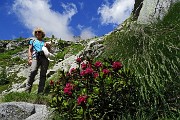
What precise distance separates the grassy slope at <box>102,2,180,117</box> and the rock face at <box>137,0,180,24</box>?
2.06 feet

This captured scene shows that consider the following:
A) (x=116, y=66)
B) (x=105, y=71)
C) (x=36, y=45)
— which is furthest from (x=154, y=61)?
(x=36, y=45)

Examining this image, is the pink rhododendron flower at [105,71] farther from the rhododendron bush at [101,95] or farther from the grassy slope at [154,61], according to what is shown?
the grassy slope at [154,61]

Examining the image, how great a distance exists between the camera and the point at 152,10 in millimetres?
8570

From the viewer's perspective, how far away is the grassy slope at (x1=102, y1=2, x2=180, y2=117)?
5.94 metres

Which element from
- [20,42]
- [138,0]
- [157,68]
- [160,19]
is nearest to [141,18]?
[160,19]

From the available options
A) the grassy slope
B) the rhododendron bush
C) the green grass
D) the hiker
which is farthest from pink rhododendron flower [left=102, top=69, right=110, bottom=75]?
the hiker

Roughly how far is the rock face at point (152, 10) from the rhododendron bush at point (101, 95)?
164cm

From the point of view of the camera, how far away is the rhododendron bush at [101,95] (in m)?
5.92

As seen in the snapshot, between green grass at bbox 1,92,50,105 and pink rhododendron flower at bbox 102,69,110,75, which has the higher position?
green grass at bbox 1,92,50,105

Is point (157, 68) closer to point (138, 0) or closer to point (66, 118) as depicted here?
point (66, 118)

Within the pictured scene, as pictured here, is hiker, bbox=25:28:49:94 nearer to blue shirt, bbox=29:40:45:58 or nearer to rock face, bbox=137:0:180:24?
blue shirt, bbox=29:40:45:58

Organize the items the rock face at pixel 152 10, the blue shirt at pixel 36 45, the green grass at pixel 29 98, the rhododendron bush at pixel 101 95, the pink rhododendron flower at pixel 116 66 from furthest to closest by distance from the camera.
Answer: the blue shirt at pixel 36 45
the green grass at pixel 29 98
the rock face at pixel 152 10
the pink rhododendron flower at pixel 116 66
the rhododendron bush at pixel 101 95

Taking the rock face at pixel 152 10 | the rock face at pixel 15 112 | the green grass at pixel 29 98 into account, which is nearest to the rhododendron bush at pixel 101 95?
the rock face at pixel 152 10

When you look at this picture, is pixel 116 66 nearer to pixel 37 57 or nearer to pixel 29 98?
pixel 29 98
